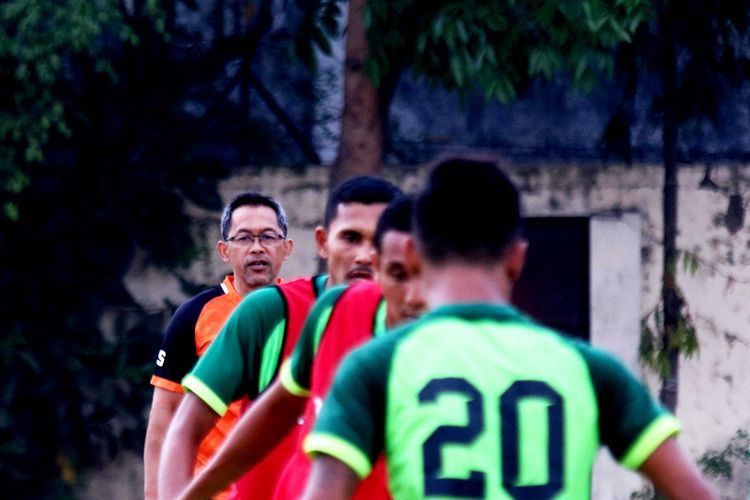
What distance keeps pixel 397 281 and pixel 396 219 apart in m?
0.18

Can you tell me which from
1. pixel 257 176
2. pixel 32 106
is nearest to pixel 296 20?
pixel 257 176

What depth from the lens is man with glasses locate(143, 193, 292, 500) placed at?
508 centimetres

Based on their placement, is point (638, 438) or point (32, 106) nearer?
point (638, 438)

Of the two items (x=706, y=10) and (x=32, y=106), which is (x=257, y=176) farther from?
(x=706, y=10)

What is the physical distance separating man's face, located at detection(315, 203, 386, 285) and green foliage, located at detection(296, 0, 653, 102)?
11.0 feet

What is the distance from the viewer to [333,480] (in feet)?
7.60

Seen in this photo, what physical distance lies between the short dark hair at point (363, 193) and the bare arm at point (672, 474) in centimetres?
163

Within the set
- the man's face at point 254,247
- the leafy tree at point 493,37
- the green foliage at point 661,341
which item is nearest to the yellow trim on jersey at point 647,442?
the man's face at point 254,247

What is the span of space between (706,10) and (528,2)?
1731 millimetres

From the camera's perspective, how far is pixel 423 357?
7.77 feet

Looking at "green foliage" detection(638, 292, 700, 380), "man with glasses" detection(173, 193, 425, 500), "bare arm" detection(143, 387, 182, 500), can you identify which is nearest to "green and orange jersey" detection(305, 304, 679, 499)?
"man with glasses" detection(173, 193, 425, 500)

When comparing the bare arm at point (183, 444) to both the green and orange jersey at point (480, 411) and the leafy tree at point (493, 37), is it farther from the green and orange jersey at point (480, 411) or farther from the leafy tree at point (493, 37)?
the leafy tree at point (493, 37)

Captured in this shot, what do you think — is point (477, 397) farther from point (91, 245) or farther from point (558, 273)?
point (558, 273)

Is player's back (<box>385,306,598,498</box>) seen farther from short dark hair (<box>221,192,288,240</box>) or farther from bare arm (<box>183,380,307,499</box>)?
short dark hair (<box>221,192,288,240</box>)
